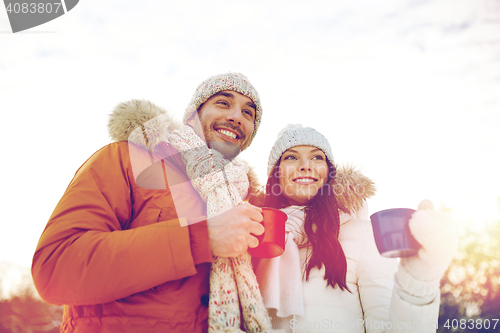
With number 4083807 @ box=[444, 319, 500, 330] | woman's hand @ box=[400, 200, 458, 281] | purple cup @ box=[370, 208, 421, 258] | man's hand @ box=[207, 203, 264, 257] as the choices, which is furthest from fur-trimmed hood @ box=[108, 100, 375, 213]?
number 4083807 @ box=[444, 319, 500, 330]

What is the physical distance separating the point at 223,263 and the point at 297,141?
1.83 m

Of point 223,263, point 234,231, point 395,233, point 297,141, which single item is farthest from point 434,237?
point 297,141

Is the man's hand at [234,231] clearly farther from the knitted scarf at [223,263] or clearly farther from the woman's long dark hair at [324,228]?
the woman's long dark hair at [324,228]

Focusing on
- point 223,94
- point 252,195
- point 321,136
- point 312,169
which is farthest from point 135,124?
point 321,136

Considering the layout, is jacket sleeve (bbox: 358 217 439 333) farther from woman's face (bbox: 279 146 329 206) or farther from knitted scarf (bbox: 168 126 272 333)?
knitted scarf (bbox: 168 126 272 333)

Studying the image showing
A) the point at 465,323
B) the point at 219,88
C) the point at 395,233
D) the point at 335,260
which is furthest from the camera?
the point at 465,323

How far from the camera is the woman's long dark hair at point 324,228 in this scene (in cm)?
238

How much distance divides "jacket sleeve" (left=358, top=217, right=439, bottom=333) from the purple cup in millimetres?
382

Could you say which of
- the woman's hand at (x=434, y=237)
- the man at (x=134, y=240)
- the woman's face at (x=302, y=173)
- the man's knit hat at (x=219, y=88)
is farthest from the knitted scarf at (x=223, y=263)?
the woman's hand at (x=434, y=237)

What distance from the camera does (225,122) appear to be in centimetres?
258

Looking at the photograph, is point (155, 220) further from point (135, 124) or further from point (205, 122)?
point (205, 122)

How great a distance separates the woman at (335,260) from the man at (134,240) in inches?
33.6

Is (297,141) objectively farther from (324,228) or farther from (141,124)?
(141,124)

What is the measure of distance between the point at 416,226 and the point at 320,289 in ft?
3.78
